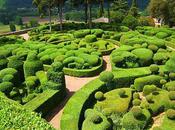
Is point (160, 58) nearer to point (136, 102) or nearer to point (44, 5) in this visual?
point (136, 102)

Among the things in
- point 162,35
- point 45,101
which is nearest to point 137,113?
point 45,101

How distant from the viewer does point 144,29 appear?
52.6 metres

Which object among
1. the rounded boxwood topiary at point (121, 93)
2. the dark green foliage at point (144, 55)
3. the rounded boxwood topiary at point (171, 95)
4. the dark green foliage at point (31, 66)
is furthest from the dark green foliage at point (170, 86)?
the dark green foliage at point (31, 66)

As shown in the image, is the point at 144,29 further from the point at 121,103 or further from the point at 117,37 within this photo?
the point at 121,103

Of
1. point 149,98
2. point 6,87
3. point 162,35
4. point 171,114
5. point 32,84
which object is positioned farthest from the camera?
point 162,35

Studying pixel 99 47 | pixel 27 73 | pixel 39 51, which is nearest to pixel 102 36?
pixel 99 47

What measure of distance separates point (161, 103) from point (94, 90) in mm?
5500

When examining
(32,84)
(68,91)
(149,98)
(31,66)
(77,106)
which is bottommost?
(68,91)

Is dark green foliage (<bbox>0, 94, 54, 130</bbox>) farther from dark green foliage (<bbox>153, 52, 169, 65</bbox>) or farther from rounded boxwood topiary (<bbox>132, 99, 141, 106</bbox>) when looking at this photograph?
dark green foliage (<bbox>153, 52, 169, 65</bbox>)

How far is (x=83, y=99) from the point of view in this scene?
25.5 metres

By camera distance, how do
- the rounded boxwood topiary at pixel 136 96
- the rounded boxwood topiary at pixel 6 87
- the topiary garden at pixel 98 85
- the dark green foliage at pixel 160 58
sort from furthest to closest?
the dark green foliage at pixel 160 58 < the rounded boxwood topiary at pixel 6 87 < the rounded boxwood topiary at pixel 136 96 < the topiary garden at pixel 98 85

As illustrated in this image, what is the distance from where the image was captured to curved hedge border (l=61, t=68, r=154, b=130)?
22250mm

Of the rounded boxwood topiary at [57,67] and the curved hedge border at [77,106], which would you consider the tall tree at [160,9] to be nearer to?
the curved hedge border at [77,106]

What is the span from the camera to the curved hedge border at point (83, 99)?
2225cm
